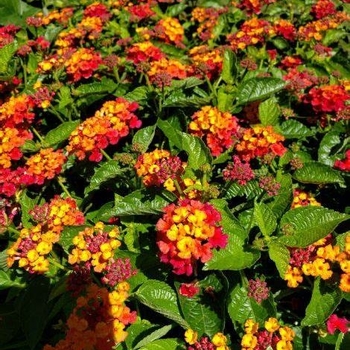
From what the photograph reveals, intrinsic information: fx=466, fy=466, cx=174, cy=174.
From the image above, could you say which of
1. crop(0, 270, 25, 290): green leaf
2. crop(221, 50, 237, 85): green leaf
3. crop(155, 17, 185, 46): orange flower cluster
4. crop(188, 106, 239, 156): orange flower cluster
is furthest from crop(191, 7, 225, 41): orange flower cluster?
crop(0, 270, 25, 290): green leaf

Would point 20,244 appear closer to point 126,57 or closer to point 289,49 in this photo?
point 126,57

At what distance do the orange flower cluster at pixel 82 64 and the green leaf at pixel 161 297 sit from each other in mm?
1441

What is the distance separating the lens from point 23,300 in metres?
2.00

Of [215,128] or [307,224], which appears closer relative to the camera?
[307,224]

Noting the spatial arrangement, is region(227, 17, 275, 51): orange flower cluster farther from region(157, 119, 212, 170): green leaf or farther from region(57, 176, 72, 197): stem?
region(57, 176, 72, 197): stem

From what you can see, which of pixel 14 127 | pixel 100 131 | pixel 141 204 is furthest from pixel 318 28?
pixel 14 127

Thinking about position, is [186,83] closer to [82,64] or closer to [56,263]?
[82,64]

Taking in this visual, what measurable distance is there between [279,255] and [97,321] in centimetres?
71

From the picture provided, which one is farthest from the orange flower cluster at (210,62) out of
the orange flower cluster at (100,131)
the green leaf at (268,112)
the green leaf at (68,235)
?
the green leaf at (68,235)

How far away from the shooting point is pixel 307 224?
1.84 meters

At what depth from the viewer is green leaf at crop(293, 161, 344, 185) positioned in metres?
2.17

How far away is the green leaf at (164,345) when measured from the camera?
172cm

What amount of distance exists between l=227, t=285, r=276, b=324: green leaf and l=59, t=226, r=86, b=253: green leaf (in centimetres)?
68

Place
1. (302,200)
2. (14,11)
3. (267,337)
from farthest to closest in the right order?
1. (14,11)
2. (302,200)
3. (267,337)
